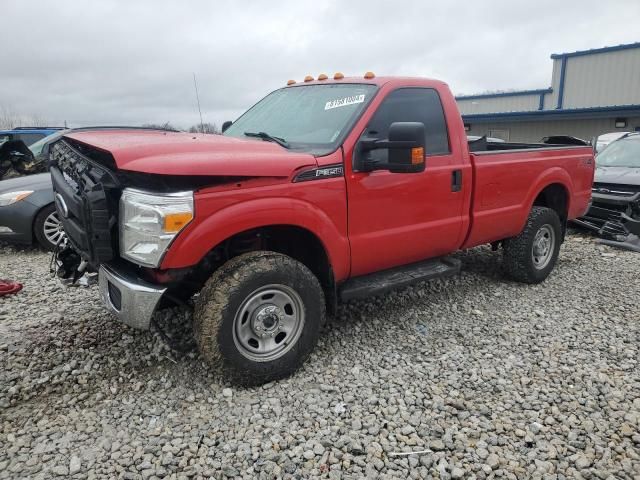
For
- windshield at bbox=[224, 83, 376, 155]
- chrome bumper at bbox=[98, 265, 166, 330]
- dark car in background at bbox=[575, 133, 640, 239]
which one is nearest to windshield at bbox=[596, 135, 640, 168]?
dark car in background at bbox=[575, 133, 640, 239]

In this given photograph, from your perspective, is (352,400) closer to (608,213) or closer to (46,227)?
(46,227)

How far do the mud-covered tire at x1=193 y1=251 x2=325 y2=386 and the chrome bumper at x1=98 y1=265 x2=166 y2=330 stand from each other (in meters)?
0.30

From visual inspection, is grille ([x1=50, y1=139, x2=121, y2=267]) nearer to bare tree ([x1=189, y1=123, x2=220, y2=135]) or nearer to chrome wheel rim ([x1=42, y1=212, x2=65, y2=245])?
bare tree ([x1=189, y1=123, x2=220, y2=135])

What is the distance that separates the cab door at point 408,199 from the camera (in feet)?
11.0

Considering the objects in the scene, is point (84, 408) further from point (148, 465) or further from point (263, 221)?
point (263, 221)

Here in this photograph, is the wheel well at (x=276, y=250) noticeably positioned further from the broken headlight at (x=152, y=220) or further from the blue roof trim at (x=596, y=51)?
the blue roof trim at (x=596, y=51)

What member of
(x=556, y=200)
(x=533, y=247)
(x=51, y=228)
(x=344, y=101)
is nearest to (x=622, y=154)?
(x=556, y=200)

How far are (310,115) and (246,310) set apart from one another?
1639 mm

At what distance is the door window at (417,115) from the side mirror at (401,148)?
246 mm

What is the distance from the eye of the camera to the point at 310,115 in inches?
146

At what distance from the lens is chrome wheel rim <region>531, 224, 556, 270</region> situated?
4.98m

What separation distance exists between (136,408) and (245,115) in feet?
8.98

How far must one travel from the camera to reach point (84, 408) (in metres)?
2.85

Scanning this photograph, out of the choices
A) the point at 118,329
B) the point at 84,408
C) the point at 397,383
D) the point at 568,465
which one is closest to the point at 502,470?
the point at 568,465
